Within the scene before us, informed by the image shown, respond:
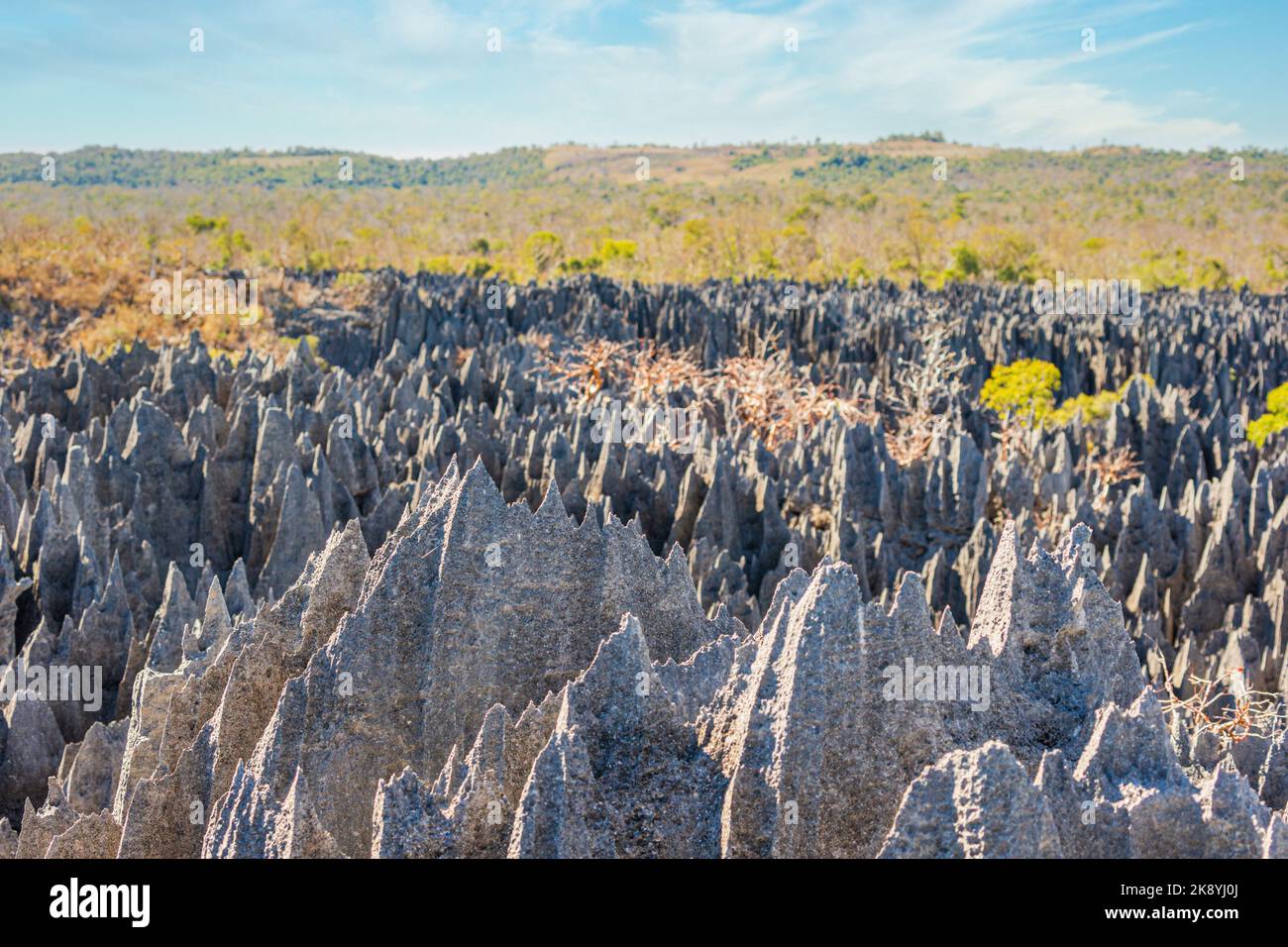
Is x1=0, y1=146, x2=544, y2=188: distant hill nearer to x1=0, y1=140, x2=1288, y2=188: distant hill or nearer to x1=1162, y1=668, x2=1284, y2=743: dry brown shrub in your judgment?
x1=0, y1=140, x2=1288, y2=188: distant hill

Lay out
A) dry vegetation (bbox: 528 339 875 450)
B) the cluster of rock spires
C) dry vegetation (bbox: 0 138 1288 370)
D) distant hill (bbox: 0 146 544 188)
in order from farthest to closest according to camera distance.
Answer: distant hill (bbox: 0 146 544 188) < dry vegetation (bbox: 0 138 1288 370) < dry vegetation (bbox: 528 339 875 450) < the cluster of rock spires

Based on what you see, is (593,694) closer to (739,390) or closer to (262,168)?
(739,390)

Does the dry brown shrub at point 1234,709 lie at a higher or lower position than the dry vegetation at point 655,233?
lower

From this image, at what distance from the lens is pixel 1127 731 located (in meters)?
3.45

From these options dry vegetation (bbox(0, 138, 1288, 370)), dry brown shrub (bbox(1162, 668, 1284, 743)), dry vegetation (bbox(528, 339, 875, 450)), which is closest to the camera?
dry brown shrub (bbox(1162, 668, 1284, 743))

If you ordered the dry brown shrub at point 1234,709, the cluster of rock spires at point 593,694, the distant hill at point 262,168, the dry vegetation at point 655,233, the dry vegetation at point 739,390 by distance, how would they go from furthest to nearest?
the distant hill at point 262,168 → the dry vegetation at point 655,233 → the dry vegetation at point 739,390 → the dry brown shrub at point 1234,709 → the cluster of rock spires at point 593,694

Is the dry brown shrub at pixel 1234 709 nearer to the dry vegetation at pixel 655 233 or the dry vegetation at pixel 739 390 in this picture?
the dry vegetation at pixel 739 390

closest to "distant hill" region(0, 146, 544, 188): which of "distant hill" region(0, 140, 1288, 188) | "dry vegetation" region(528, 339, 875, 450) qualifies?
"distant hill" region(0, 140, 1288, 188)

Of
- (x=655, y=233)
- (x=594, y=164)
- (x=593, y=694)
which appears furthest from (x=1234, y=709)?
(x=594, y=164)

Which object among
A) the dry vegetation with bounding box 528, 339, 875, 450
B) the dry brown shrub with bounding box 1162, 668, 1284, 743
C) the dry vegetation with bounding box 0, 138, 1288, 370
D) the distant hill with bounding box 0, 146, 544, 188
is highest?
the distant hill with bounding box 0, 146, 544, 188

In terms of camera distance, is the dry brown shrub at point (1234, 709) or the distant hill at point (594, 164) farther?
the distant hill at point (594, 164)

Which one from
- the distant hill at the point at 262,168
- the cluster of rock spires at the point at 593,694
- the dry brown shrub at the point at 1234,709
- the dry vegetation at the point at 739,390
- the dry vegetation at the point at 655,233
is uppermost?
the distant hill at the point at 262,168

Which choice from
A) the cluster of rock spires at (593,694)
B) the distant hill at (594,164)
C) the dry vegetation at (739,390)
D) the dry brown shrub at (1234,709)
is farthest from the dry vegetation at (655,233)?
the dry brown shrub at (1234,709)

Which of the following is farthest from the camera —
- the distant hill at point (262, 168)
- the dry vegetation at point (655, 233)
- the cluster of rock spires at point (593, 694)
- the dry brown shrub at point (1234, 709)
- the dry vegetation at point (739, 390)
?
the distant hill at point (262, 168)
